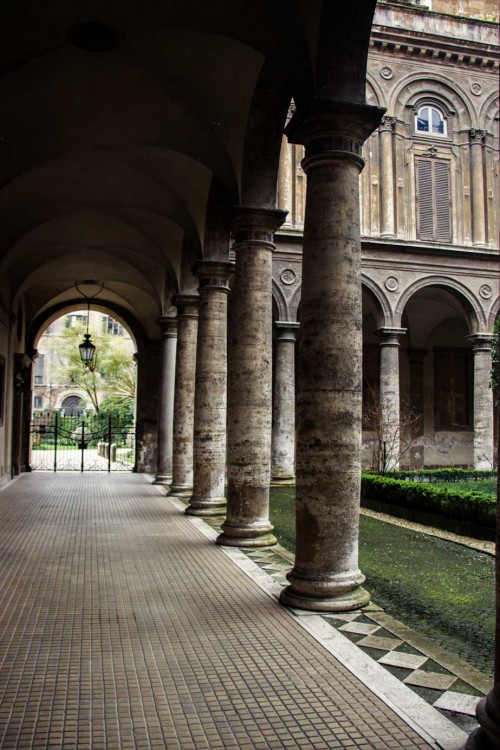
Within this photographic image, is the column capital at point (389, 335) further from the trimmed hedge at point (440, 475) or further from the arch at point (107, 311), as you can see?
the arch at point (107, 311)

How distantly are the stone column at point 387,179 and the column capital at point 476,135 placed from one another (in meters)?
2.75

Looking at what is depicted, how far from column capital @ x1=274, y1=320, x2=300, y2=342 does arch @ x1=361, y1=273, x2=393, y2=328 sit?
2763mm

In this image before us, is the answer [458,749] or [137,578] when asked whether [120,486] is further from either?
[458,749]

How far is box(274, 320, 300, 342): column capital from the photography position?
19.8 meters

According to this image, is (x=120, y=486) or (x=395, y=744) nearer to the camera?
(x=395, y=744)

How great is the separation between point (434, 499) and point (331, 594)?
6896 millimetres

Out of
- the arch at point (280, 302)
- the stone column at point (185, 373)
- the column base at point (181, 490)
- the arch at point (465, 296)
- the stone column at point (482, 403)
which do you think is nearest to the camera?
the stone column at point (185, 373)

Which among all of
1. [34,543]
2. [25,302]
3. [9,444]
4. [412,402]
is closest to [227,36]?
[34,543]

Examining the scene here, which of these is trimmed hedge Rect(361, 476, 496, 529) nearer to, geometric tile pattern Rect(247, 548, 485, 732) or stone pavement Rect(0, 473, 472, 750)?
stone pavement Rect(0, 473, 472, 750)

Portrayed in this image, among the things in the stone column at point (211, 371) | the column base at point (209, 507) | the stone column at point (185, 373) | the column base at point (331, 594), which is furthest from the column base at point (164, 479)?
the column base at point (331, 594)

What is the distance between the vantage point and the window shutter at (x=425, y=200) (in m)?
21.9

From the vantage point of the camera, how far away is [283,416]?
62.7 feet

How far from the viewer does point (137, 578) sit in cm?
709

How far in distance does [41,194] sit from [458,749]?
11702mm
